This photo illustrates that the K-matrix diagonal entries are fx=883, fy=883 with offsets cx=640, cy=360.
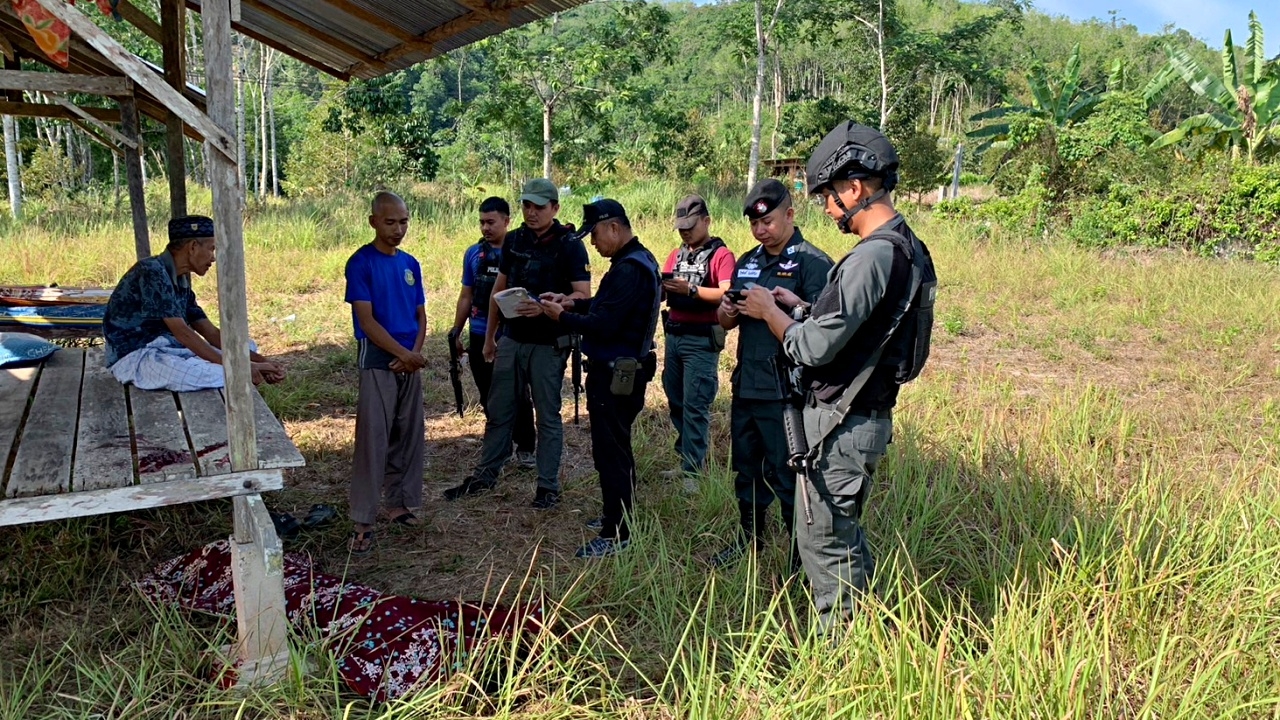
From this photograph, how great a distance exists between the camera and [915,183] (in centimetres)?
2439

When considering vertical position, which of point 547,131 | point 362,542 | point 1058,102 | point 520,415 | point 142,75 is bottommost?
point 362,542

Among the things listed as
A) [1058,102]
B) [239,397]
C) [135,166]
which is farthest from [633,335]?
[1058,102]

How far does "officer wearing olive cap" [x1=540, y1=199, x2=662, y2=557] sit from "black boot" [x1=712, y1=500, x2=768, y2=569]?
0.46 m

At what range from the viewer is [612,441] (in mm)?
4074

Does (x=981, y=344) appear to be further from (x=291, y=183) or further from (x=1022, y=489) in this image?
(x=291, y=183)

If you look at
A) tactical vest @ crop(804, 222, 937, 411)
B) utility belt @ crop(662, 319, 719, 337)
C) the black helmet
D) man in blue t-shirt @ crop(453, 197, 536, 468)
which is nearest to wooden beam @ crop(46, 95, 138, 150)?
man in blue t-shirt @ crop(453, 197, 536, 468)

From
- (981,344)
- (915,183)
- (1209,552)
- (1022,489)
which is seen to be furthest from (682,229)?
(915,183)

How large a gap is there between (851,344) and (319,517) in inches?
111

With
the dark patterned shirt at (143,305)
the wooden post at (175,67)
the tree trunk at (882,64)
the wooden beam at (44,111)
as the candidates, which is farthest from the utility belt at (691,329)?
the tree trunk at (882,64)

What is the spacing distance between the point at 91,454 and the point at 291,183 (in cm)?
3187

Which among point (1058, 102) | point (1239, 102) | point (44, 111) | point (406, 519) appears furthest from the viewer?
point (1058, 102)

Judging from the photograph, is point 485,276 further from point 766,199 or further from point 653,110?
point 653,110

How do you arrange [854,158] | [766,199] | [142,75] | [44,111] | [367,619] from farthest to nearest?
[44,111] < [766,199] < [367,619] < [854,158] < [142,75]

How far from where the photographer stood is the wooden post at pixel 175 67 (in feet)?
15.4
